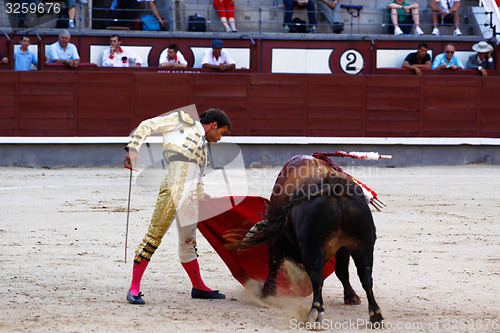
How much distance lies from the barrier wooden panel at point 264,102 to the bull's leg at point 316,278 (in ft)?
21.8

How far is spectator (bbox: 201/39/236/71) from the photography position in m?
9.49

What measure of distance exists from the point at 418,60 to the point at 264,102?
83.4 inches

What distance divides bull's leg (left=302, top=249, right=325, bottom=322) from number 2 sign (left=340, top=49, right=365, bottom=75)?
293 inches

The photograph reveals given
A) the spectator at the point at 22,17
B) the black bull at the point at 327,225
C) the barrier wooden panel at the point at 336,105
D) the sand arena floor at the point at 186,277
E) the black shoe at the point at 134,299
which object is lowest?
the sand arena floor at the point at 186,277

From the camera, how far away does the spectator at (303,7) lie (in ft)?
33.7

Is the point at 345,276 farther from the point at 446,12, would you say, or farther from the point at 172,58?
the point at 446,12

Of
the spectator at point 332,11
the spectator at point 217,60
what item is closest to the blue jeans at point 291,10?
the spectator at point 332,11

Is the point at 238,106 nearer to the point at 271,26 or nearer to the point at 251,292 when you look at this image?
the point at 271,26

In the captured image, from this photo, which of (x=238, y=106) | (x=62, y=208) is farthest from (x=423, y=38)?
(x=62, y=208)

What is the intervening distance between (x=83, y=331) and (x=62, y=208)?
11.5 ft

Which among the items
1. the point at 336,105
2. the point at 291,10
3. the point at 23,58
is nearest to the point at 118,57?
the point at 23,58

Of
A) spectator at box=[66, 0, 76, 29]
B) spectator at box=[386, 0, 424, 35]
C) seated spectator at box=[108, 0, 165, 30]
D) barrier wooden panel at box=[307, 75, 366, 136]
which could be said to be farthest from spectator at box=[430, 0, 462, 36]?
spectator at box=[66, 0, 76, 29]

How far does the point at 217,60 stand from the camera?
379 inches

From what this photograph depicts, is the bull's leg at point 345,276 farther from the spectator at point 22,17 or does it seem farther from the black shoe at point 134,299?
the spectator at point 22,17
